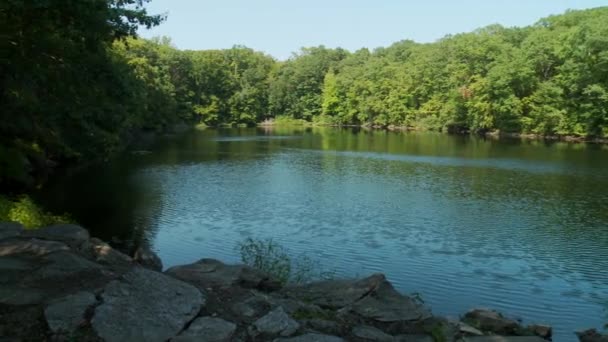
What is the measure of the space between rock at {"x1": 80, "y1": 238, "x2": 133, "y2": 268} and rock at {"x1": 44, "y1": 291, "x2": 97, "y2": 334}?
139 cm

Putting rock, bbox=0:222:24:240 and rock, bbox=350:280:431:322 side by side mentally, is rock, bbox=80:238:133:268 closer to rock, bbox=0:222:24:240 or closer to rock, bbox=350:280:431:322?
rock, bbox=0:222:24:240

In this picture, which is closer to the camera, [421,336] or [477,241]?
[421,336]

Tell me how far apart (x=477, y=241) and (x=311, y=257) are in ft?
17.0

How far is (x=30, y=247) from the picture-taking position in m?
6.92

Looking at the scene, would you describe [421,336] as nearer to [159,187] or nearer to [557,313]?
[557,313]

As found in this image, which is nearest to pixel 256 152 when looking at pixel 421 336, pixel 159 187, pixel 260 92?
pixel 159 187

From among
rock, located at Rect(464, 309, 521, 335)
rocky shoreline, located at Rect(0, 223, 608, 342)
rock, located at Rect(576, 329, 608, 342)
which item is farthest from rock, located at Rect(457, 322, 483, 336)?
rock, located at Rect(576, 329, 608, 342)

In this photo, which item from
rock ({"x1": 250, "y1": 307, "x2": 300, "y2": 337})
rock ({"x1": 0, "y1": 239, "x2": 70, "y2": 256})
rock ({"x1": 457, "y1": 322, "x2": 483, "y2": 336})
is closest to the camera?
rock ({"x1": 250, "y1": 307, "x2": 300, "y2": 337})

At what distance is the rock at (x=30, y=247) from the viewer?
676 cm

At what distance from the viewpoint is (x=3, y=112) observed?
52.9 ft

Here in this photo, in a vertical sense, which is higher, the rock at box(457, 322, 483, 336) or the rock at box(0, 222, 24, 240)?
the rock at box(0, 222, 24, 240)

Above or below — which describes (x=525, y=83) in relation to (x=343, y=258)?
above

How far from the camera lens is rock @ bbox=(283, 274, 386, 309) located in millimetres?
7171

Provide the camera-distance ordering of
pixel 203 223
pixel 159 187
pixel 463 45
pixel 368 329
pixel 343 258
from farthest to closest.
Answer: pixel 463 45, pixel 159 187, pixel 203 223, pixel 343 258, pixel 368 329
